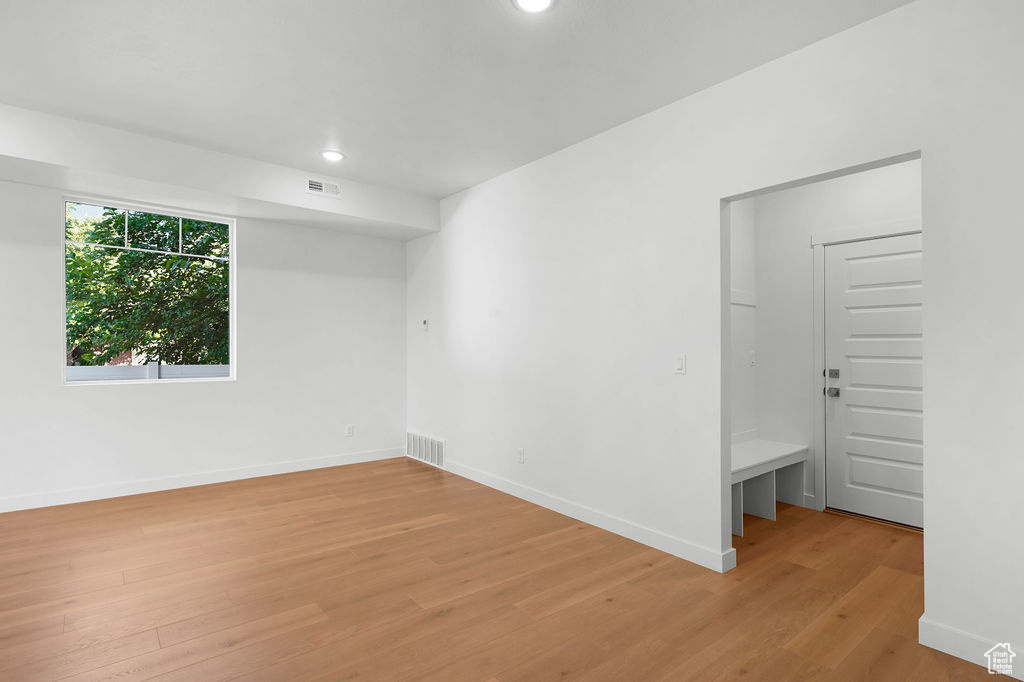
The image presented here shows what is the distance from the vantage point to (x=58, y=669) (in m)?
2.07

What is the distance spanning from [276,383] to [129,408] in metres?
1.18

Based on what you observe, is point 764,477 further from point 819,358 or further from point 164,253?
point 164,253

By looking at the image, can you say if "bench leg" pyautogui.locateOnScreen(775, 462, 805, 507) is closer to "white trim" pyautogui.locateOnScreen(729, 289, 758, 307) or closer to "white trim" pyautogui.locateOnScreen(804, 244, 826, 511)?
"white trim" pyautogui.locateOnScreen(804, 244, 826, 511)

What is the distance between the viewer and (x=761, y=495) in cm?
397

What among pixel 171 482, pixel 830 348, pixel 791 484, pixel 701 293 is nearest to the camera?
pixel 701 293

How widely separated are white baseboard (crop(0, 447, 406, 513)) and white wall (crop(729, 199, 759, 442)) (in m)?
3.69

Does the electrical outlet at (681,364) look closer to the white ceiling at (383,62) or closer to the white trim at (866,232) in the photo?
the white ceiling at (383,62)

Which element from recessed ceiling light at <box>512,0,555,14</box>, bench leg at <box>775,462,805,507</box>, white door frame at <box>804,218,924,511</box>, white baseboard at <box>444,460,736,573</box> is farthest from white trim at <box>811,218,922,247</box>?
recessed ceiling light at <box>512,0,555,14</box>

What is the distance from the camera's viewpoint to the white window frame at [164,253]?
4199mm

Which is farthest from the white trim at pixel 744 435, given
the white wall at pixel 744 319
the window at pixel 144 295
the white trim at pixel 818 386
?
the window at pixel 144 295

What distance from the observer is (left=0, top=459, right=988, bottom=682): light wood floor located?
2.13 m

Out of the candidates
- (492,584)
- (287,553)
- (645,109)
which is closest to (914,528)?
(492,584)

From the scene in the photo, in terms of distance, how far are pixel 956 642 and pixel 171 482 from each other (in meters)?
5.35

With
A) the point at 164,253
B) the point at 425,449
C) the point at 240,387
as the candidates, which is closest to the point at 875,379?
the point at 425,449
